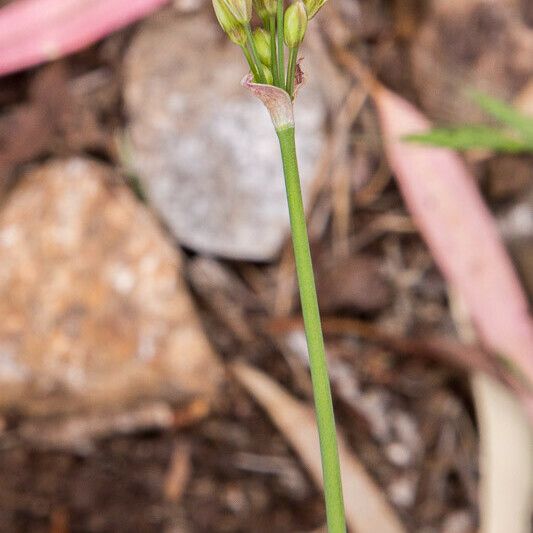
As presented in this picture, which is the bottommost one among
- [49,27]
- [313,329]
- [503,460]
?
[503,460]

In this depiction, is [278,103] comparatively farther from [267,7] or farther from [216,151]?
[216,151]

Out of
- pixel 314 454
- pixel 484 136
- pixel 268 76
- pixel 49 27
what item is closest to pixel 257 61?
pixel 268 76

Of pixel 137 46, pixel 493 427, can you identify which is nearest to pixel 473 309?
pixel 493 427

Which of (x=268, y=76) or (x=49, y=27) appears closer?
(x=268, y=76)

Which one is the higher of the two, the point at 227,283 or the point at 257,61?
the point at 257,61

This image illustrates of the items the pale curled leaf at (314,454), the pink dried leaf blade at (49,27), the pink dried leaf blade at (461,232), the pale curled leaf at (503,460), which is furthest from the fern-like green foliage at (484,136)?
the pink dried leaf blade at (49,27)

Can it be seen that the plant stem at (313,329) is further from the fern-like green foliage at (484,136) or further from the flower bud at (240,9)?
the fern-like green foliage at (484,136)

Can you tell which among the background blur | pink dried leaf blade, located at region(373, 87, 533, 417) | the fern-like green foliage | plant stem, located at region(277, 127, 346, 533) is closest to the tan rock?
the background blur
